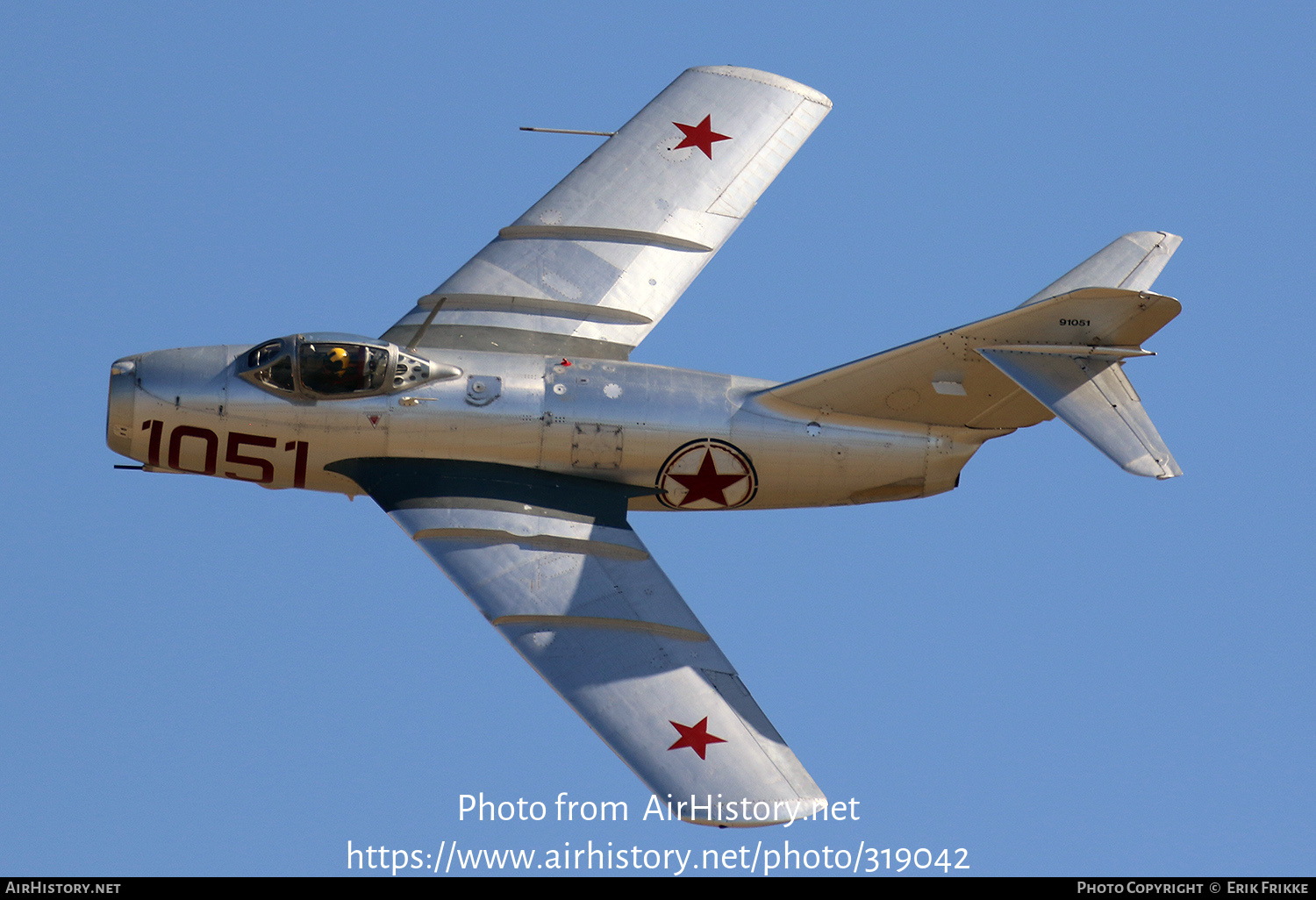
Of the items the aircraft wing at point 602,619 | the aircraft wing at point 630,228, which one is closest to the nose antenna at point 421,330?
the aircraft wing at point 630,228

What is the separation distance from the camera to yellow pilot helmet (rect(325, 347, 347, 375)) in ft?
75.2

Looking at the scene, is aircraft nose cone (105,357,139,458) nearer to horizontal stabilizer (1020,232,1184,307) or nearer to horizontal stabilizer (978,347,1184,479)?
horizontal stabilizer (978,347,1184,479)

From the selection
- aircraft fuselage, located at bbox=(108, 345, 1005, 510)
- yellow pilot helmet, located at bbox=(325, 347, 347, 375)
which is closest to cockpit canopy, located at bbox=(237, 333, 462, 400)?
yellow pilot helmet, located at bbox=(325, 347, 347, 375)

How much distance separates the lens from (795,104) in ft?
90.5

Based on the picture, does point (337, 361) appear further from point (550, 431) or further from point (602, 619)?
point (602, 619)

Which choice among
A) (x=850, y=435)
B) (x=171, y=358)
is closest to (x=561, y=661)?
(x=850, y=435)

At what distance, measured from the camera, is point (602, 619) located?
21828 millimetres

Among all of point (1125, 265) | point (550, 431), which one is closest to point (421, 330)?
point (550, 431)

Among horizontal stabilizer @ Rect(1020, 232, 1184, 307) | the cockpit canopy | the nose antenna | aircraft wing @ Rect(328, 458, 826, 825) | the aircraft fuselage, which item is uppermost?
horizontal stabilizer @ Rect(1020, 232, 1184, 307)

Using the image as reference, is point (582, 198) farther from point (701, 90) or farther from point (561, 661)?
point (561, 661)

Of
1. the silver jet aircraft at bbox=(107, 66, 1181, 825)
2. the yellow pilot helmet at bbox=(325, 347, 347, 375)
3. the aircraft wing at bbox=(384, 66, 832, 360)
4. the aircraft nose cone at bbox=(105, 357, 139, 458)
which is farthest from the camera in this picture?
the aircraft wing at bbox=(384, 66, 832, 360)

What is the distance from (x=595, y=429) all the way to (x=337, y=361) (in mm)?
3033

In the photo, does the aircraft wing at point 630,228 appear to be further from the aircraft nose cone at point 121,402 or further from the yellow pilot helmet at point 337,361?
the aircraft nose cone at point 121,402

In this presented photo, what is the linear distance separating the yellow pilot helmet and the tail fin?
187 inches
